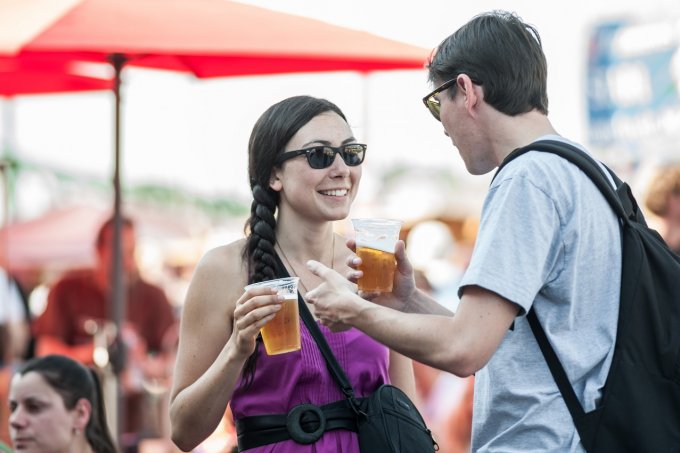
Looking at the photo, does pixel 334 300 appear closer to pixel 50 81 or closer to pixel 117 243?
pixel 117 243

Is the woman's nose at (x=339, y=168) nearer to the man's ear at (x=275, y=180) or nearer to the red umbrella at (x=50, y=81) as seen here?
the man's ear at (x=275, y=180)

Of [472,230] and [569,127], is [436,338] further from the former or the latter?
[569,127]

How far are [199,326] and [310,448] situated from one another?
476 mm

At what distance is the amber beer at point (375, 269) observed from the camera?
8.95 feet

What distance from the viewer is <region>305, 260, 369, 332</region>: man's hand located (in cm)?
238

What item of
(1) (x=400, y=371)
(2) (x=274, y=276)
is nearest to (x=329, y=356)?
(2) (x=274, y=276)

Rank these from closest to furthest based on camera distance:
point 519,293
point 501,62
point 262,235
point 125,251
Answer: point 519,293 < point 501,62 < point 262,235 < point 125,251

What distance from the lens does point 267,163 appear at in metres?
3.24

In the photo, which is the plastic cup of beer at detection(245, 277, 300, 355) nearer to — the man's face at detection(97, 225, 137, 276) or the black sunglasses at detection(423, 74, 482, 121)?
the black sunglasses at detection(423, 74, 482, 121)

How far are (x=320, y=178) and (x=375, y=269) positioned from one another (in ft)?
1.62

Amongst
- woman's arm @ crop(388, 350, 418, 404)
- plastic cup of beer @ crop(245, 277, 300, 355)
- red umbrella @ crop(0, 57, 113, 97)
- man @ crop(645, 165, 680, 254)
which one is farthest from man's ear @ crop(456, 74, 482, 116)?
man @ crop(645, 165, 680, 254)

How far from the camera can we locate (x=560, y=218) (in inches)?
90.4

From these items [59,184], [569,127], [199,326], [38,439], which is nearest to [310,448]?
[199,326]

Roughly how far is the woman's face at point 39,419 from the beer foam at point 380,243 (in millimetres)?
2046
